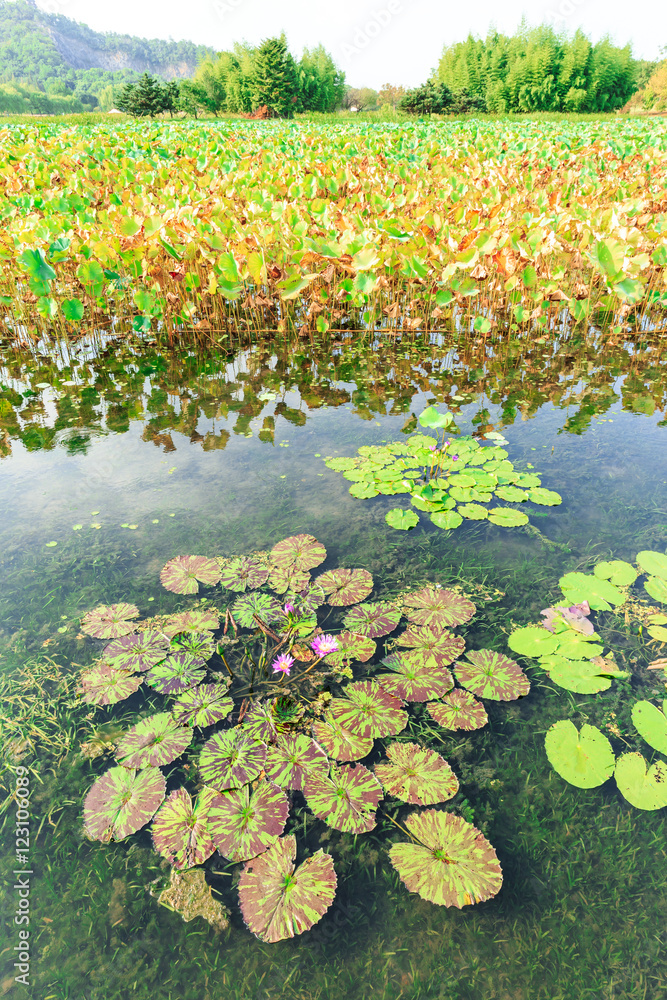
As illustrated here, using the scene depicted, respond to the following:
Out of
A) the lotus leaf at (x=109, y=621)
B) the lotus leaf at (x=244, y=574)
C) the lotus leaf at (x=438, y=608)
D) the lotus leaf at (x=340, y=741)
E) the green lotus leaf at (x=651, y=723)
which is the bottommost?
the green lotus leaf at (x=651, y=723)

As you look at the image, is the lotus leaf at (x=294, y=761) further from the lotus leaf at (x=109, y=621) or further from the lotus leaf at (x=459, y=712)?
the lotus leaf at (x=109, y=621)

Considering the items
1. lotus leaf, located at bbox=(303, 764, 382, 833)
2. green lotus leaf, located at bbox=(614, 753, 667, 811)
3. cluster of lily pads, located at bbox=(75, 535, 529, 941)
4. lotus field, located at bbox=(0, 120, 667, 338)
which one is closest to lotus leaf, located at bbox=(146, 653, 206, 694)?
cluster of lily pads, located at bbox=(75, 535, 529, 941)

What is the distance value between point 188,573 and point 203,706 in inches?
23.8

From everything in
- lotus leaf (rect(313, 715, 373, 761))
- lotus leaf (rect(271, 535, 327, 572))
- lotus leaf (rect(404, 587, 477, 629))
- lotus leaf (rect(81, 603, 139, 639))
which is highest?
lotus leaf (rect(271, 535, 327, 572))

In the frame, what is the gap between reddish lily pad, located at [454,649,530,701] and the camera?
1.54 metres

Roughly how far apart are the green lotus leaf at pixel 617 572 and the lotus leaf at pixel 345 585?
2.91 feet

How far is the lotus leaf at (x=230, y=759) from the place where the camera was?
4.38 ft

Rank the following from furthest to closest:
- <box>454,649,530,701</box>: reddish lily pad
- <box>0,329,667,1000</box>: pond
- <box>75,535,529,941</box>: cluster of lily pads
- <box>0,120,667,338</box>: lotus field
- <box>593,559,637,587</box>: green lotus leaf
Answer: <box>0,120,667,338</box>: lotus field → <box>593,559,637,587</box>: green lotus leaf → <box>454,649,530,701</box>: reddish lily pad → <box>75,535,529,941</box>: cluster of lily pads → <box>0,329,667,1000</box>: pond

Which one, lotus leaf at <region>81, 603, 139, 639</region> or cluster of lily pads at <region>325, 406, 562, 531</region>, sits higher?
cluster of lily pads at <region>325, 406, 562, 531</region>

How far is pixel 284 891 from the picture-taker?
1130 mm

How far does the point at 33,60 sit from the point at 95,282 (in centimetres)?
16605

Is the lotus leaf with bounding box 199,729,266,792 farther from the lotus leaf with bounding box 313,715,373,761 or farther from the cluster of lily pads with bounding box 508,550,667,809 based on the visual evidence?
the cluster of lily pads with bounding box 508,550,667,809

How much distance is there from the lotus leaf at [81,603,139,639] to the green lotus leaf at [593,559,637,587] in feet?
5.76

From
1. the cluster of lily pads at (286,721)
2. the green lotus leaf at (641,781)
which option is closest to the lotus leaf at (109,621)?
the cluster of lily pads at (286,721)
